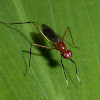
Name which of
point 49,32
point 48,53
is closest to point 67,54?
point 48,53

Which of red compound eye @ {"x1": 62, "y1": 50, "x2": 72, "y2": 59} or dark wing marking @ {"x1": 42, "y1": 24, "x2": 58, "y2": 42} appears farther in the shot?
dark wing marking @ {"x1": 42, "y1": 24, "x2": 58, "y2": 42}

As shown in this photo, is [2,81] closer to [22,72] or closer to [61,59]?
[22,72]

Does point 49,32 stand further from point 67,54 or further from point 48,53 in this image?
point 67,54

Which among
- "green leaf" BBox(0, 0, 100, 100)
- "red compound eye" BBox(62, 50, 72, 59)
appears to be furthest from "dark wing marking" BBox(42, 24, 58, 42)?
"red compound eye" BBox(62, 50, 72, 59)

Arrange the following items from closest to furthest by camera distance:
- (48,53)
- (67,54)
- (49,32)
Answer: (67,54), (48,53), (49,32)

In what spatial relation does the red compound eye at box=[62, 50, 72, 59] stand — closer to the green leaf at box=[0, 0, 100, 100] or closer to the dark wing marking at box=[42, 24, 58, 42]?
the green leaf at box=[0, 0, 100, 100]

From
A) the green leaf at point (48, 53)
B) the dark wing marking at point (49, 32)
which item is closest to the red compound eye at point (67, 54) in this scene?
the green leaf at point (48, 53)

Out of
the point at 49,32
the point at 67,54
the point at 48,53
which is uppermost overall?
the point at 49,32

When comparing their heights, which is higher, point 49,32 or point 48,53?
point 49,32

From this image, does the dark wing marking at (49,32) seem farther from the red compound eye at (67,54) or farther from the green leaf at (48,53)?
the red compound eye at (67,54)
